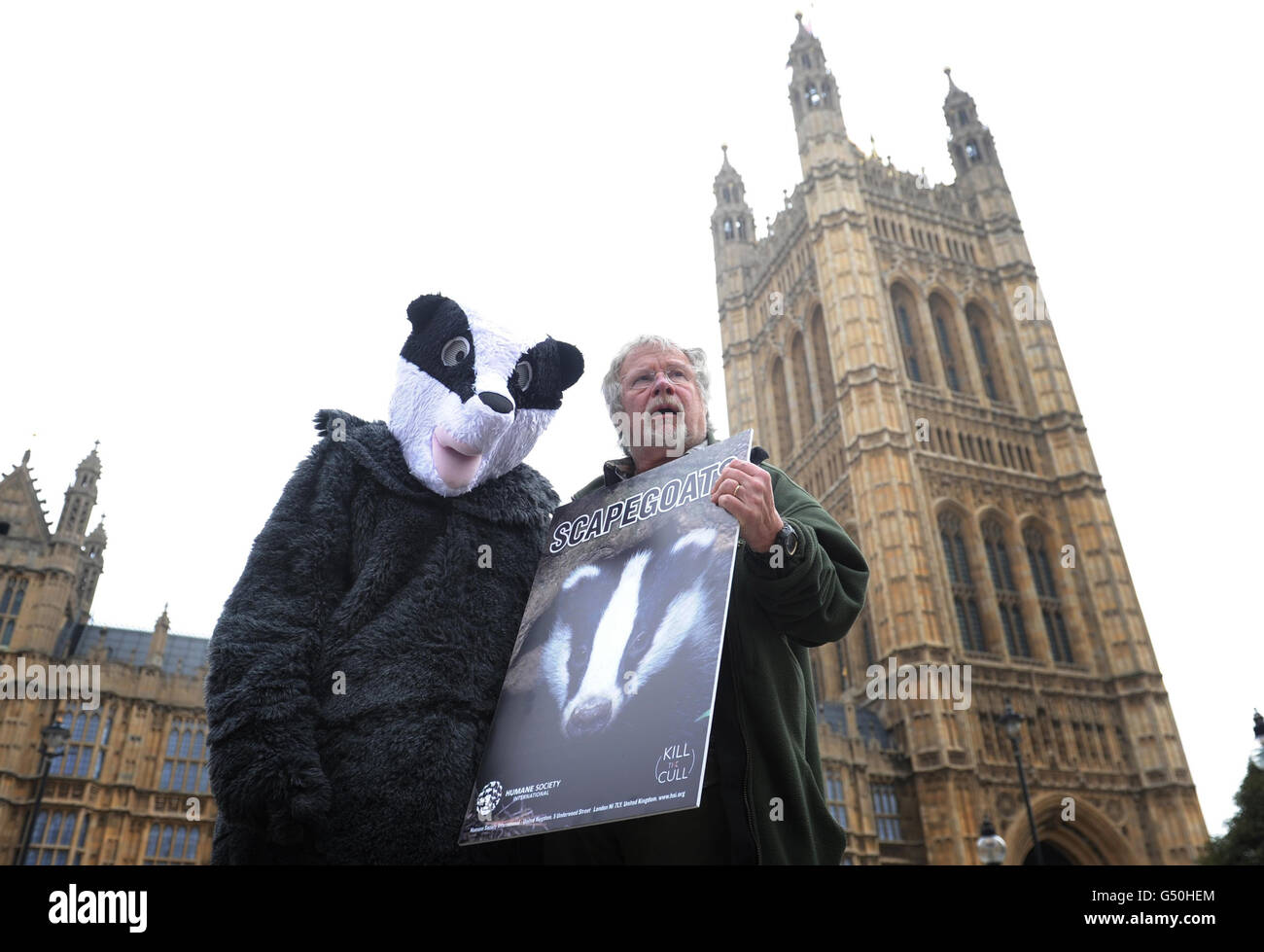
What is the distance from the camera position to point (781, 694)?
2234 mm

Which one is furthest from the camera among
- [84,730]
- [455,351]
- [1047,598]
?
[1047,598]

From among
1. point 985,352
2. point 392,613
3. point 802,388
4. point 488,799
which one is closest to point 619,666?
point 488,799

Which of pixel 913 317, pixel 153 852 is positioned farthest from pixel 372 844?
pixel 913 317

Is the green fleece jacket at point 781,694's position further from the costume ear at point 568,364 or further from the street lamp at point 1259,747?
the street lamp at point 1259,747

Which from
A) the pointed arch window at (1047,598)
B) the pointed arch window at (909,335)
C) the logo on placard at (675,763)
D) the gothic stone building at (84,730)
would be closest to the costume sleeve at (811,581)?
the logo on placard at (675,763)

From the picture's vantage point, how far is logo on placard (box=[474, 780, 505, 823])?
2160 millimetres

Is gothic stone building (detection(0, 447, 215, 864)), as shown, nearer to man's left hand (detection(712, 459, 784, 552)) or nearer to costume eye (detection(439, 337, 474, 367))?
costume eye (detection(439, 337, 474, 367))

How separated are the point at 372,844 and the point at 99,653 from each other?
23592 mm

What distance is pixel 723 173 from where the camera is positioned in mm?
46281

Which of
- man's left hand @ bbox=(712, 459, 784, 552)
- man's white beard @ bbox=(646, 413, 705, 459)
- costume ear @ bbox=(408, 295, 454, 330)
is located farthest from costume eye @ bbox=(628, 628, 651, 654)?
costume ear @ bbox=(408, 295, 454, 330)

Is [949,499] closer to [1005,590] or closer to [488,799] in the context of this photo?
[1005,590]

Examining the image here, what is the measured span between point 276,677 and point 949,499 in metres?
32.8
